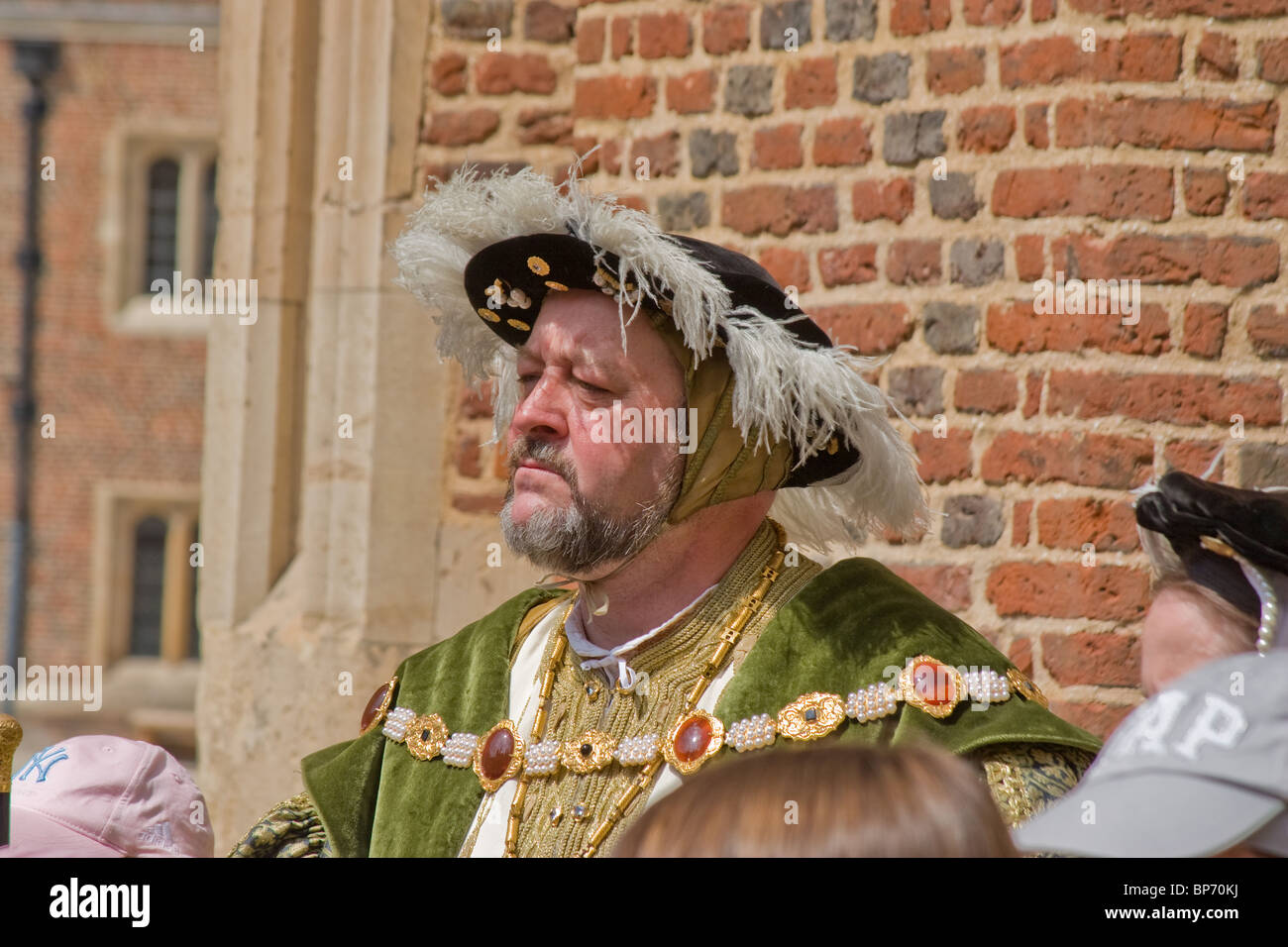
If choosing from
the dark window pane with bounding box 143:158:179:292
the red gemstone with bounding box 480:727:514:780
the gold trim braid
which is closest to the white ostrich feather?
the gold trim braid

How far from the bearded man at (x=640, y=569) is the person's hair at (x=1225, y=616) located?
41 centimetres

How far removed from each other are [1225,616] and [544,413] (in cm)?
107

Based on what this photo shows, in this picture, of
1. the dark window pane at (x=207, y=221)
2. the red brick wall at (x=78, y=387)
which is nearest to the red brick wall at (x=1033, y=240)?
the red brick wall at (x=78, y=387)

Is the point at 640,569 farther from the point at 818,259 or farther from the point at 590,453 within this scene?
the point at 818,259

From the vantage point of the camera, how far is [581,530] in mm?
2396

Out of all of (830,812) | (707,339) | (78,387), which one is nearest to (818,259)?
(707,339)

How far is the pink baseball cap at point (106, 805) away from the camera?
2.25 metres

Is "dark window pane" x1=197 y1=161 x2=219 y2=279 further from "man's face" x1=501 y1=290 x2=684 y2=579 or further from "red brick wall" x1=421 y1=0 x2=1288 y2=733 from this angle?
"man's face" x1=501 y1=290 x2=684 y2=579

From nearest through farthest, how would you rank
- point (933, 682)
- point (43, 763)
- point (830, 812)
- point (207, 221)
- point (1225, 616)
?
point (830, 812) < point (1225, 616) < point (933, 682) < point (43, 763) < point (207, 221)

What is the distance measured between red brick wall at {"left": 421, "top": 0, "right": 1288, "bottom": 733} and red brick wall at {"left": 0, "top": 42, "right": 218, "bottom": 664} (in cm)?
1341

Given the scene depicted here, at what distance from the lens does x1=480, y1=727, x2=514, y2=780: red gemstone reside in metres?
2.44

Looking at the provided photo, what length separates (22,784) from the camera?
92.0 inches

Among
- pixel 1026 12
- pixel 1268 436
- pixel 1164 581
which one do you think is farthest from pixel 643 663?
pixel 1026 12
